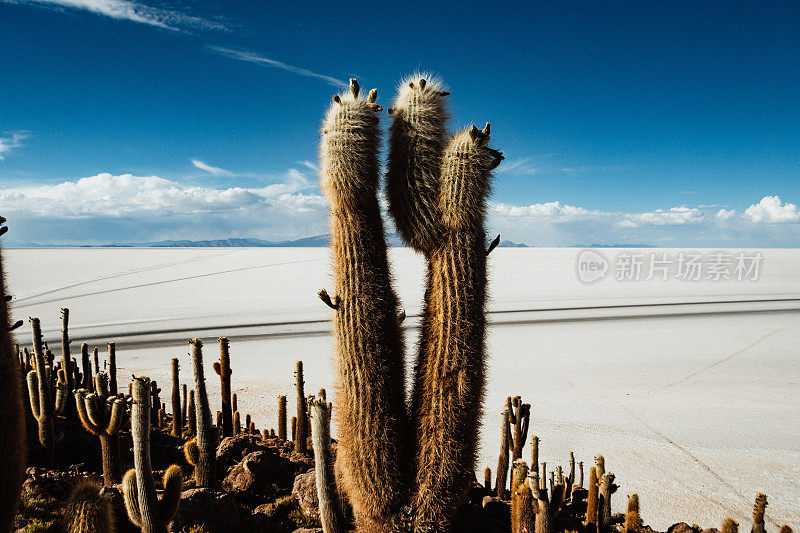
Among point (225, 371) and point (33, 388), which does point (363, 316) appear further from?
point (33, 388)

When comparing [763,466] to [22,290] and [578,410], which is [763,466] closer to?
[578,410]

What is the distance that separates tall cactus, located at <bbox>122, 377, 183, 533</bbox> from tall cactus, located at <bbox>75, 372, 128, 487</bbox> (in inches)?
30.3

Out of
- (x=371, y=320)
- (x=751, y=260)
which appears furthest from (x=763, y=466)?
(x=751, y=260)

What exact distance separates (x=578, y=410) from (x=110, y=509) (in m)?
8.94

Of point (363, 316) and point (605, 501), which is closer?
point (363, 316)

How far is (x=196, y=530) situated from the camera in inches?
139

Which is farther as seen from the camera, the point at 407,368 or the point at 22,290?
the point at 22,290

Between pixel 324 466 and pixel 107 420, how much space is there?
207 centimetres

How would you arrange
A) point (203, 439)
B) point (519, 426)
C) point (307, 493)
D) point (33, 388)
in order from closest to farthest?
1. point (307, 493)
2. point (203, 439)
3. point (519, 426)
4. point (33, 388)

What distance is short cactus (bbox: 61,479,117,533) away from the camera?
9.66ft

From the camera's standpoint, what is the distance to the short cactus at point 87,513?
2943 millimetres

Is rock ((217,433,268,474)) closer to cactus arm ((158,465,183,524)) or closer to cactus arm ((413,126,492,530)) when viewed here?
cactus arm ((158,465,183,524))

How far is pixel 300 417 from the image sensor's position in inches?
202

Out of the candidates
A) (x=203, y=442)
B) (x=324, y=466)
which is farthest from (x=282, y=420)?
(x=324, y=466)
